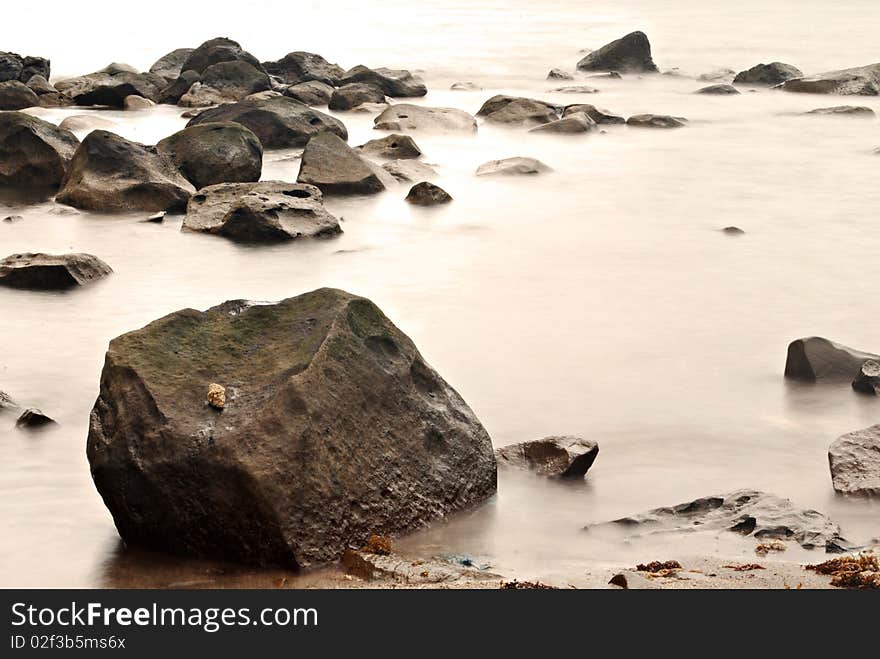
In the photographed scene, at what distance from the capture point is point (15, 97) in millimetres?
16125

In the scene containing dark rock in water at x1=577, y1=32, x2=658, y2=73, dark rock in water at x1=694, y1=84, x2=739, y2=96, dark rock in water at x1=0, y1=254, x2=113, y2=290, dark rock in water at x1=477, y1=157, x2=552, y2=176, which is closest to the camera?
dark rock in water at x1=0, y1=254, x2=113, y2=290

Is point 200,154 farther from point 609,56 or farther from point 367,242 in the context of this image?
point 609,56

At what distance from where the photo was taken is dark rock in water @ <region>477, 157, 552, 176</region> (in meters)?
12.1

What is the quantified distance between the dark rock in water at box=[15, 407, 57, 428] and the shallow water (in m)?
0.08

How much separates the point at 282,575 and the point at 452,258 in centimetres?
512

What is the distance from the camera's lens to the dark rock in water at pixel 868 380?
6117mm

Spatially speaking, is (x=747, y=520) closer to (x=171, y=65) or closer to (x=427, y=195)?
(x=427, y=195)

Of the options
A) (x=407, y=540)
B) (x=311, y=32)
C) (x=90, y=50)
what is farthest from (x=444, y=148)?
(x=311, y=32)

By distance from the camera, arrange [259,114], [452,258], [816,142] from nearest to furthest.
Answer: [452,258], [259,114], [816,142]

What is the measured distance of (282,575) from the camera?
13.4ft

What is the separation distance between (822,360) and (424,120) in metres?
9.22

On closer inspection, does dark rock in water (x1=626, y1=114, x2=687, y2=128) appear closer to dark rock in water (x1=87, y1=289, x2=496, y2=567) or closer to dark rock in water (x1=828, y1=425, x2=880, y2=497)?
dark rock in water (x1=828, y1=425, x2=880, y2=497)

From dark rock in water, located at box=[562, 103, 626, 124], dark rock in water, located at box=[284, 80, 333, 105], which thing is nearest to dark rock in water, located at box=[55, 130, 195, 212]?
dark rock in water, located at box=[562, 103, 626, 124]

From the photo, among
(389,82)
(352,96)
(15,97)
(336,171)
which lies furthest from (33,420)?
(389,82)
